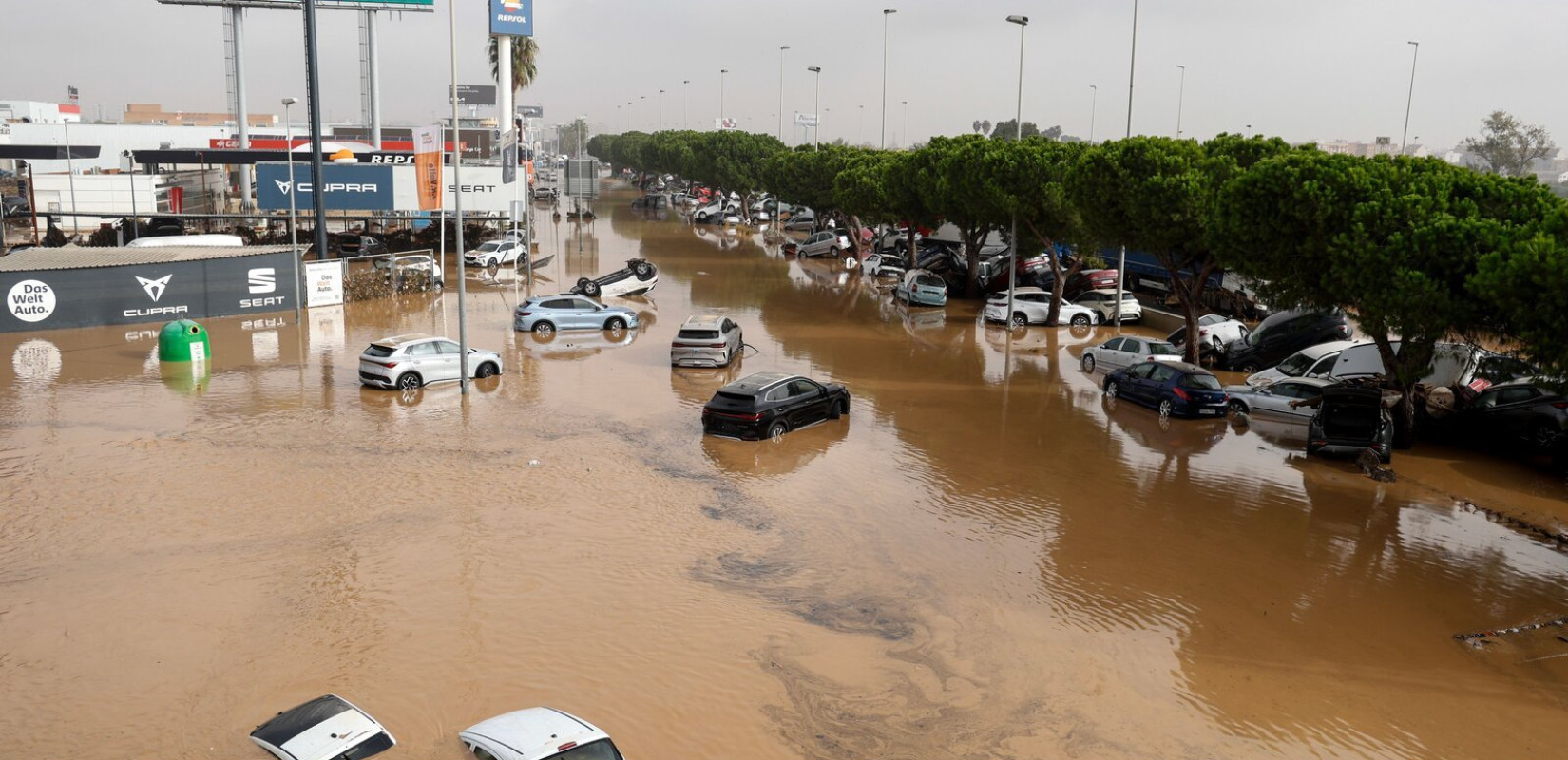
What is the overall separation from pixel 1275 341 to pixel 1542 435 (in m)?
9.80

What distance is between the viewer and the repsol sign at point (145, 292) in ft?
105

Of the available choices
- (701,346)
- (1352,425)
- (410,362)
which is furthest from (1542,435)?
(410,362)

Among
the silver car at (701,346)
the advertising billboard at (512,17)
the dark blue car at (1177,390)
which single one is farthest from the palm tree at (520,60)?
the dark blue car at (1177,390)

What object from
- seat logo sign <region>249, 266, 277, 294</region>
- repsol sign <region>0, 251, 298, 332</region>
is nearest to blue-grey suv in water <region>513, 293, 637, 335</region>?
repsol sign <region>0, 251, 298, 332</region>

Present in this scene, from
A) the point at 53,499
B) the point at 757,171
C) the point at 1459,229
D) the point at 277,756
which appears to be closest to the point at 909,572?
the point at 277,756

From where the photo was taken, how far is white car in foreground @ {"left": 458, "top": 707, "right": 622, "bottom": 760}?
8.76 metres

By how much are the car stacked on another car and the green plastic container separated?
79.4ft

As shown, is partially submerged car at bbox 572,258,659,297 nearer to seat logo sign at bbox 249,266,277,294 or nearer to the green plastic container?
seat logo sign at bbox 249,266,277,294

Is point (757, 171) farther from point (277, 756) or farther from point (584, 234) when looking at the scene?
point (277, 756)

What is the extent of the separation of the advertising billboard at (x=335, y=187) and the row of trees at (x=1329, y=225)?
3220cm

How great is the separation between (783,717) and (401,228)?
2123 inches

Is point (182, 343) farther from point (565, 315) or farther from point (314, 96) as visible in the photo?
point (314, 96)

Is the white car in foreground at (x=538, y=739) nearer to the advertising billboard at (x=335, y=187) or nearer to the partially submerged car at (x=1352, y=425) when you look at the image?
the partially submerged car at (x=1352, y=425)

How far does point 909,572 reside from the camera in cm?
1502
